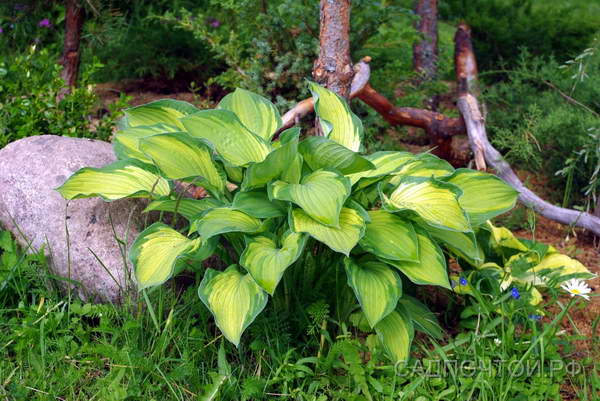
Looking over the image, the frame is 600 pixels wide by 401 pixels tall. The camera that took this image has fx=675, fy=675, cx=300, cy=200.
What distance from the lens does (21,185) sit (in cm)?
297

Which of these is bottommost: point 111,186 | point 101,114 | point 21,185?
point 101,114

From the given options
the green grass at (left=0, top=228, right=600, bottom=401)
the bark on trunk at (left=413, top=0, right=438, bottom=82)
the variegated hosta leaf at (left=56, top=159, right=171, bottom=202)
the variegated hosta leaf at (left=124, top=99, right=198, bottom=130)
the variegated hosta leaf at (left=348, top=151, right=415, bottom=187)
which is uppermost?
the variegated hosta leaf at (left=124, top=99, right=198, bottom=130)

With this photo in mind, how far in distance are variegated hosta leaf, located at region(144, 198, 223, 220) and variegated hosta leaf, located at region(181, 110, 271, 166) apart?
227 millimetres

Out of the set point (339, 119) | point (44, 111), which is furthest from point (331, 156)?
point (44, 111)

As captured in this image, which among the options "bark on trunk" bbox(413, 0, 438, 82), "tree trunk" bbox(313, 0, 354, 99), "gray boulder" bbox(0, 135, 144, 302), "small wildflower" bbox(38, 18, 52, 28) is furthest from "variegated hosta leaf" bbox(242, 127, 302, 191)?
"small wildflower" bbox(38, 18, 52, 28)

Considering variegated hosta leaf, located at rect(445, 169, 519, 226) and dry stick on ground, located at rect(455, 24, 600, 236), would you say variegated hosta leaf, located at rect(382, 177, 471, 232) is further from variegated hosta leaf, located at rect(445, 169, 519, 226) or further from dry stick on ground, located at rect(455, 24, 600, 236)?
dry stick on ground, located at rect(455, 24, 600, 236)

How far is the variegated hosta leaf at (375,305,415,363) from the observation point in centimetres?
241

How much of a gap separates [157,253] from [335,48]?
1408 mm

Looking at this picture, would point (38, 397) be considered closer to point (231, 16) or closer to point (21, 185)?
point (21, 185)

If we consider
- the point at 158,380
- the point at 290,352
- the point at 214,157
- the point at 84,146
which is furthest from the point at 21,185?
the point at 290,352

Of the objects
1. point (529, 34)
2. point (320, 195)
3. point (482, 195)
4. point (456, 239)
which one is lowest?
point (529, 34)

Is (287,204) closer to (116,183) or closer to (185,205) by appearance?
(185,205)

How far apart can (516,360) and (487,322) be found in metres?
0.28

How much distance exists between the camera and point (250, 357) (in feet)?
8.32
